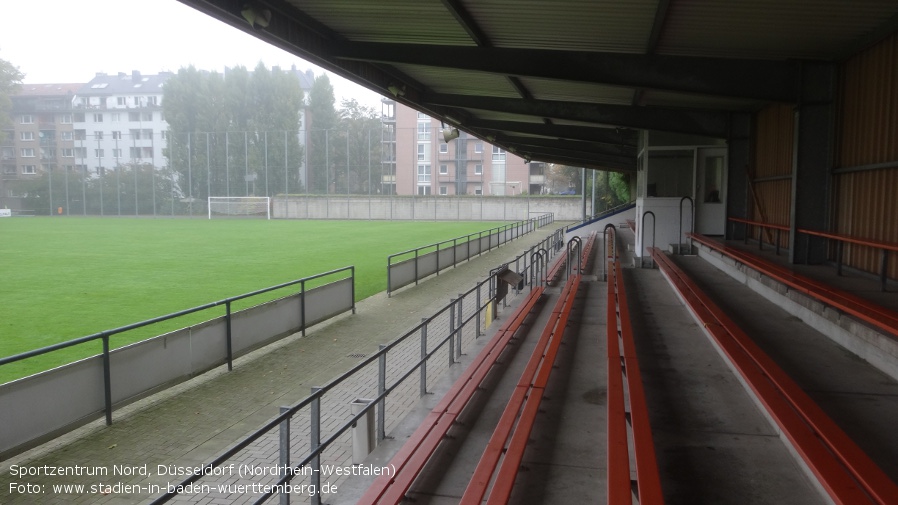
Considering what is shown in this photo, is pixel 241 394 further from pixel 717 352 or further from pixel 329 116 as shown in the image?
pixel 329 116

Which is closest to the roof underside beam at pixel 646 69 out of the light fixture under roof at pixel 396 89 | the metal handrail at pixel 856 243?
the metal handrail at pixel 856 243

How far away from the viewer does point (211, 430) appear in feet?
21.0

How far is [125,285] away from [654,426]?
15.9m

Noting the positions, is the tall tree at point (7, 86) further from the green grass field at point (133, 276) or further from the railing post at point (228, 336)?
the railing post at point (228, 336)

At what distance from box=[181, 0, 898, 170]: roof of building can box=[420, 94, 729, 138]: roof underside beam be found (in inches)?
47.3

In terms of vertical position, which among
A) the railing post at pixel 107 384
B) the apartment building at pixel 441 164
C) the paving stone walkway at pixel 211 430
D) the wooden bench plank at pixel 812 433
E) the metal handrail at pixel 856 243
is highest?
the apartment building at pixel 441 164

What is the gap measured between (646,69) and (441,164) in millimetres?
66776

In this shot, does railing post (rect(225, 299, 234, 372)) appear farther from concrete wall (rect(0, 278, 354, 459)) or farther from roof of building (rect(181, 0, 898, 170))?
roof of building (rect(181, 0, 898, 170))

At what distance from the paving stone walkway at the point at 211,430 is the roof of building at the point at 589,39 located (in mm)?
4029

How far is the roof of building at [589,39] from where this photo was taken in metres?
6.57

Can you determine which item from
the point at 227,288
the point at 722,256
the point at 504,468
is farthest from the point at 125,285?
the point at 504,468

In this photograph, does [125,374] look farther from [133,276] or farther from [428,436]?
[133,276]

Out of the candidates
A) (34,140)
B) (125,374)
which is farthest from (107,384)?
(34,140)

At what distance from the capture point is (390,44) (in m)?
8.77
